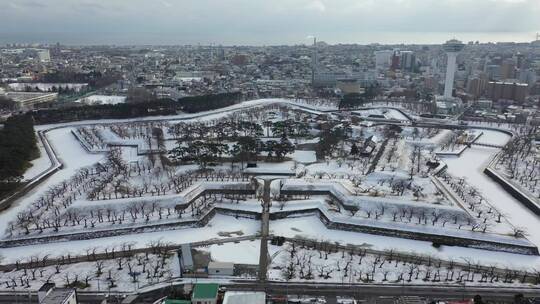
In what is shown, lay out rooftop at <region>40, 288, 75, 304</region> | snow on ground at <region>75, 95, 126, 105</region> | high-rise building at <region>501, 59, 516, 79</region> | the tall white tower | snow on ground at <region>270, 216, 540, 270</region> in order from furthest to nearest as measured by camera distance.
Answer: high-rise building at <region>501, 59, 516, 79</region>, the tall white tower, snow on ground at <region>75, 95, 126, 105</region>, snow on ground at <region>270, 216, 540, 270</region>, rooftop at <region>40, 288, 75, 304</region>

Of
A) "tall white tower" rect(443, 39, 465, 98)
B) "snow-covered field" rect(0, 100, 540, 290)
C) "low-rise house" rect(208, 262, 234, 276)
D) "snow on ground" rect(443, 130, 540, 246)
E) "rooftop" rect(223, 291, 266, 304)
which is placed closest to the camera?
"rooftop" rect(223, 291, 266, 304)

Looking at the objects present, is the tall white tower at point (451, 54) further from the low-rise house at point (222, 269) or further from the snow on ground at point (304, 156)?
the low-rise house at point (222, 269)

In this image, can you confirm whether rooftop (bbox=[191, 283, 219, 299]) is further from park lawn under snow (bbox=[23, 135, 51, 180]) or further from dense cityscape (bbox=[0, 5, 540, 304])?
park lawn under snow (bbox=[23, 135, 51, 180])

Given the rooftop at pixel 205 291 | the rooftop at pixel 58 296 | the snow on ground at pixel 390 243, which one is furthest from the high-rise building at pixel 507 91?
the rooftop at pixel 58 296

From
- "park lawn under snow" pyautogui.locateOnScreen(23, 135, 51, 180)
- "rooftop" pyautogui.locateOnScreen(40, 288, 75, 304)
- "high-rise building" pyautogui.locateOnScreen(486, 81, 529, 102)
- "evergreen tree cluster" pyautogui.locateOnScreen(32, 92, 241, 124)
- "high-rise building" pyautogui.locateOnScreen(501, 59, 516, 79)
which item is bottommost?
"rooftop" pyautogui.locateOnScreen(40, 288, 75, 304)

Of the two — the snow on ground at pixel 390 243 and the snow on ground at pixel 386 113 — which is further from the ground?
the snow on ground at pixel 386 113

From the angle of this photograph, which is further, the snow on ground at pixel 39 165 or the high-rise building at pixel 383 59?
the high-rise building at pixel 383 59

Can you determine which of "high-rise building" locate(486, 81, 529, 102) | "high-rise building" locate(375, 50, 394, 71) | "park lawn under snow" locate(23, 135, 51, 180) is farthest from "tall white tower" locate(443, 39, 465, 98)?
"park lawn under snow" locate(23, 135, 51, 180)
